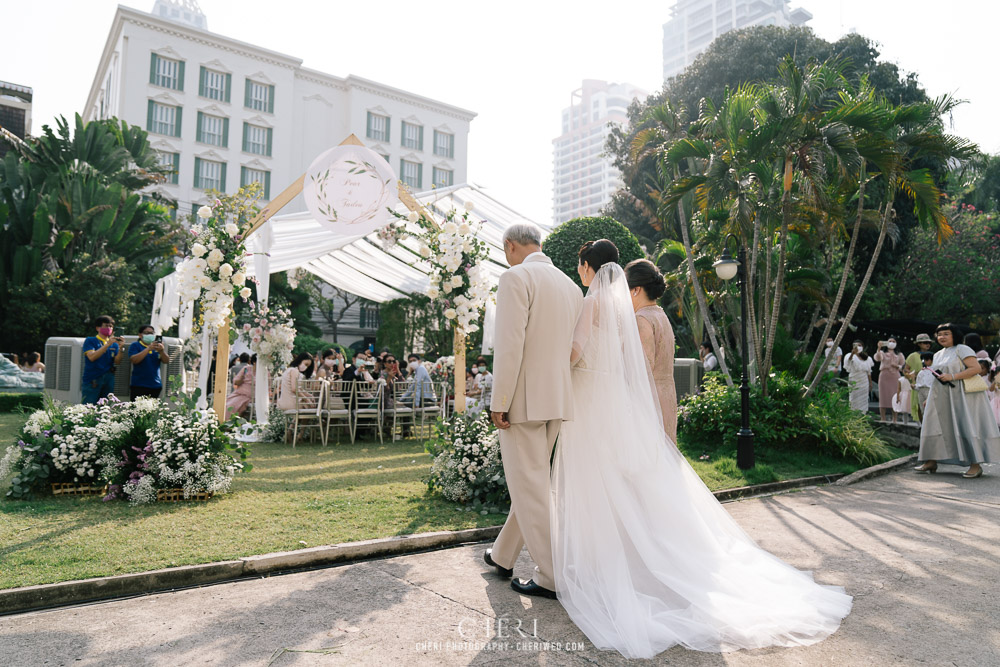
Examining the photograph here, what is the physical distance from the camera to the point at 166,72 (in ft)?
114

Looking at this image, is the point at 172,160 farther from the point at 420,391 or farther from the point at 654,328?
the point at 654,328

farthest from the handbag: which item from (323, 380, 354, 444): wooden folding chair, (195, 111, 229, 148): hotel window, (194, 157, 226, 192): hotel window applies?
(195, 111, 229, 148): hotel window

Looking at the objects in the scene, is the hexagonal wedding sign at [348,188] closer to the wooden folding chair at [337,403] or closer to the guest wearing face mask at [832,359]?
the wooden folding chair at [337,403]

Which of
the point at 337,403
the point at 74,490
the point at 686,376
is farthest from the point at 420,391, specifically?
the point at 74,490

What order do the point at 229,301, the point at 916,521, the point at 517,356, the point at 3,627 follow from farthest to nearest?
1. the point at 229,301
2. the point at 916,521
3. the point at 517,356
4. the point at 3,627

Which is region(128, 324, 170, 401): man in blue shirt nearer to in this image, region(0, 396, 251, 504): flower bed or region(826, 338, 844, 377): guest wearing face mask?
region(0, 396, 251, 504): flower bed

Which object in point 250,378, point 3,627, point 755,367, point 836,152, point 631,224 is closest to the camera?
point 3,627

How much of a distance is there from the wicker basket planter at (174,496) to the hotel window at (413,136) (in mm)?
40928

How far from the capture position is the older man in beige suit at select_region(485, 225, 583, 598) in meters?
3.49

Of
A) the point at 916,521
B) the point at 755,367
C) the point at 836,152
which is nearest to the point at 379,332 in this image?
the point at 755,367

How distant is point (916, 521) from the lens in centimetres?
552

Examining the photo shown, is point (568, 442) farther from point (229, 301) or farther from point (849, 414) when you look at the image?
point (849, 414)

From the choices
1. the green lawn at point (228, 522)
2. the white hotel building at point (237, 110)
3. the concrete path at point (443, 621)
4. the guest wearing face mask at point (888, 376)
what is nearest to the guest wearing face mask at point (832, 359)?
the guest wearing face mask at point (888, 376)

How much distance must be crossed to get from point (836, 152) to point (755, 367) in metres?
Result: 3.35
